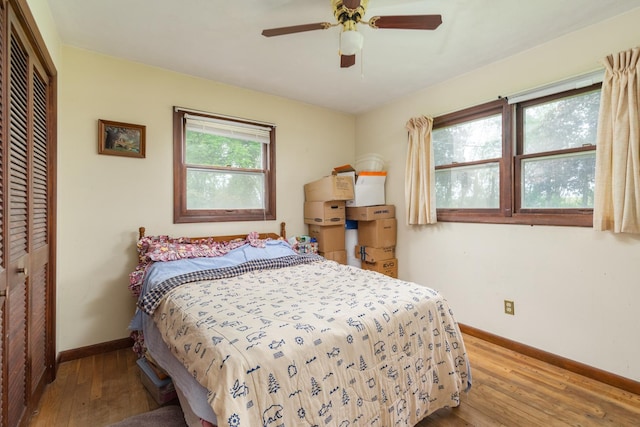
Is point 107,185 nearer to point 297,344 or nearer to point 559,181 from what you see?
point 297,344

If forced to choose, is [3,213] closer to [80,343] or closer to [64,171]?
[64,171]

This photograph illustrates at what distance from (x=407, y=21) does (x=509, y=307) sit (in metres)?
2.35

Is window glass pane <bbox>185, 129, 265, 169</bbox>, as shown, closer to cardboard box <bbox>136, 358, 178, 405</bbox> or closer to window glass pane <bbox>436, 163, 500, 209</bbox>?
cardboard box <bbox>136, 358, 178, 405</bbox>

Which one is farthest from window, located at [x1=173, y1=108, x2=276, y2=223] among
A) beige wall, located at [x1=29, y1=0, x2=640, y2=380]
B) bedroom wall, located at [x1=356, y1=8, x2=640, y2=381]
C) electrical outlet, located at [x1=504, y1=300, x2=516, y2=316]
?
electrical outlet, located at [x1=504, y1=300, x2=516, y2=316]

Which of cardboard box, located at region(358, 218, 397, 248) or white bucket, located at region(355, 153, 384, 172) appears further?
white bucket, located at region(355, 153, 384, 172)

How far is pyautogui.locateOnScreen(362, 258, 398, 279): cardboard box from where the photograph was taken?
3.29 metres

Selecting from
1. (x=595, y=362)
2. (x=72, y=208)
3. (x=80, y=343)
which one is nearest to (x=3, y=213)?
(x=72, y=208)

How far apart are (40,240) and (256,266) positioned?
137 centimetres

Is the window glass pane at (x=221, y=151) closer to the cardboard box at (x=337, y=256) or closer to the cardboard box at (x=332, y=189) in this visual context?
the cardboard box at (x=332, y=189)

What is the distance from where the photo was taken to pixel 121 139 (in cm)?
249

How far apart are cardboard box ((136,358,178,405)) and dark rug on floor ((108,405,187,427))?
0.22 feet

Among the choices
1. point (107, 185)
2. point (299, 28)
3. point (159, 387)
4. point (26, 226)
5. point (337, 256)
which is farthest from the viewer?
point (337, 256)

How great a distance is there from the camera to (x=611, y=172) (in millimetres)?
1963

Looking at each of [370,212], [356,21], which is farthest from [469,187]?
[356,21]
